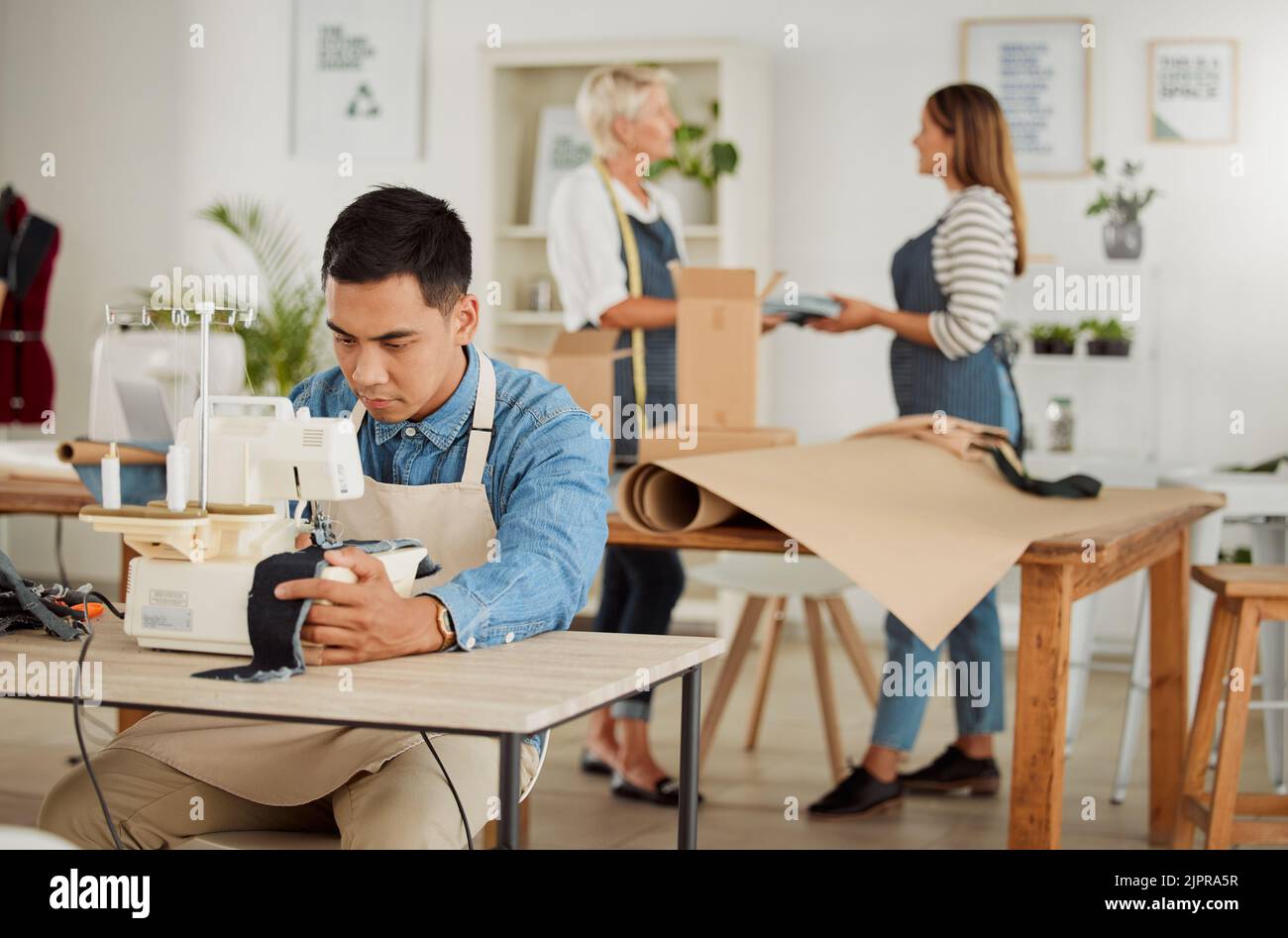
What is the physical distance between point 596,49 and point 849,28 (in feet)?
3.40

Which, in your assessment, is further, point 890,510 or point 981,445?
point 981,445

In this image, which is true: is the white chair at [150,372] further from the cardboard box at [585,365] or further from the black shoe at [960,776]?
the black shoe at [960,776]

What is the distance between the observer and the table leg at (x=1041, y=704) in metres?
2.68

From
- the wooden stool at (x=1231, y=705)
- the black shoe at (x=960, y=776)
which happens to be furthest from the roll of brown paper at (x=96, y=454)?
the wooden stool at (x=1231, y=705)

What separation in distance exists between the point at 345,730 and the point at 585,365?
1520mm

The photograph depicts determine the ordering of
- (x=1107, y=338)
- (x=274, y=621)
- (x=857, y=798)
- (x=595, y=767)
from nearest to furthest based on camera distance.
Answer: (x=274, y=621) < (x=857, y=798) < (x=595, y=767) < (x=1107, y=338)

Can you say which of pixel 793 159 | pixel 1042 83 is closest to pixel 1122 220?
pixel 1042 83

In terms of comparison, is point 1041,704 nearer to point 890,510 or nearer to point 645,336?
point 890,510

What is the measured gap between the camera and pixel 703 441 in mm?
3158

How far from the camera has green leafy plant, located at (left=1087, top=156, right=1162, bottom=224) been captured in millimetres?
5961

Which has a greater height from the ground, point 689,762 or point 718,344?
point 718,344

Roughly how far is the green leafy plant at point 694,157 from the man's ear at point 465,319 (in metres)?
4.28
